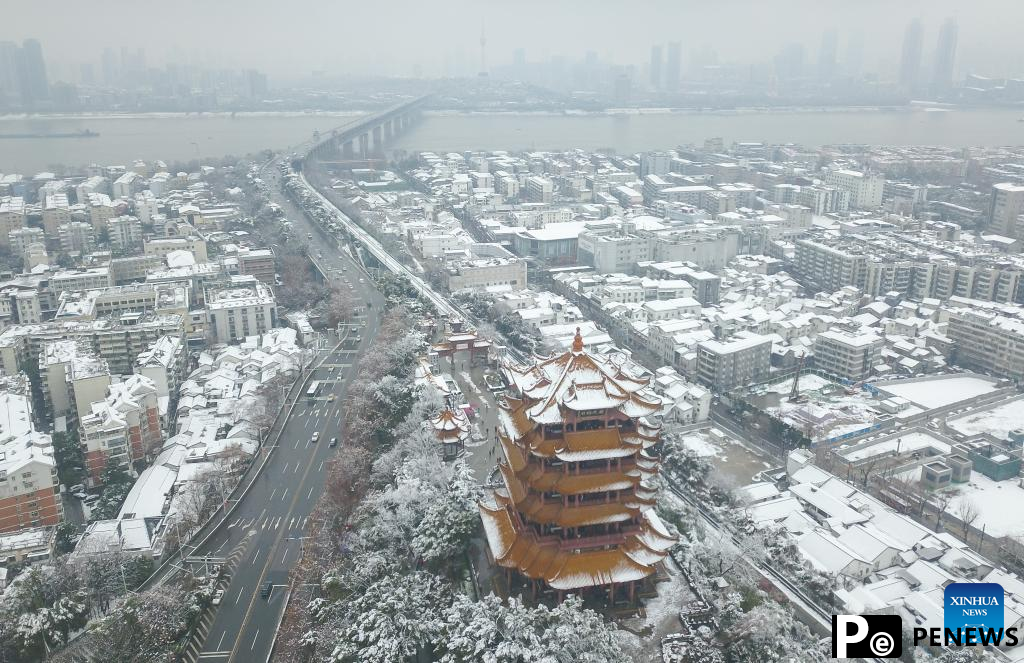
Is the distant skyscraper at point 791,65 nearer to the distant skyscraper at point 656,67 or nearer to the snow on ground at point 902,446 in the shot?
the distant skyscraper at point 656,67

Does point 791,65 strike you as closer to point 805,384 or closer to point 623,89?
point 623,89

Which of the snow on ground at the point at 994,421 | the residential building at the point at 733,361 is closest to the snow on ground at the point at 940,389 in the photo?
the snow on ground at the point at 994,421

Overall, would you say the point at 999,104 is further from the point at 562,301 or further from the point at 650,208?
the point at 562,301

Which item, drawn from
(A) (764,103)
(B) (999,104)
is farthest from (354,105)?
(B) (999,104)

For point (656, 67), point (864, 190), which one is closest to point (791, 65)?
point (656, 67)

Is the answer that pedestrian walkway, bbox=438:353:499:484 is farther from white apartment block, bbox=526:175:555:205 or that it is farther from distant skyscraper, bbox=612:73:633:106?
distant skyscraper, bbox=612:73:633:106

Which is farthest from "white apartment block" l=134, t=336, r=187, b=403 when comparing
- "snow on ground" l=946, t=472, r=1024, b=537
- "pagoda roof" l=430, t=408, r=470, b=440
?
"snow on ground" l=946, t=472, r=1024, b=537
